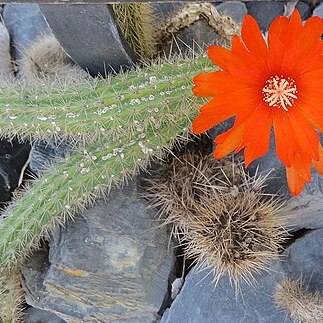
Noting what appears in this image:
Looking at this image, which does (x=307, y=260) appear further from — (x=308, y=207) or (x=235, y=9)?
(x=235, y=9)

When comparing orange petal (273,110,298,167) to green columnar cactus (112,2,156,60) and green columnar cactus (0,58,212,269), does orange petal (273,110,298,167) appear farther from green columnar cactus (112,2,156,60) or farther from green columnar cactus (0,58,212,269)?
green columnar cactus (112,2,156,60)

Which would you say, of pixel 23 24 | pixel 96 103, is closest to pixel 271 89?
pixel 96 103

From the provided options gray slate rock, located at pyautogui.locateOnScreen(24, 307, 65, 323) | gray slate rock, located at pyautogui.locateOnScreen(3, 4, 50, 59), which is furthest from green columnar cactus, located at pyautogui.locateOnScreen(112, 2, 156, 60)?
gray slate rock, located at pyautogui.locateOnScreen(24, 307, 65, 323)

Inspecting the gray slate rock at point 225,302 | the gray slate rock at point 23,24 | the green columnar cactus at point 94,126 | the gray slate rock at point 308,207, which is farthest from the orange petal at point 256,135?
the gray slate rock at point 23,24

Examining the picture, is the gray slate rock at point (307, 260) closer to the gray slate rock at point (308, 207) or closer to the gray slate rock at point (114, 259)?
the gray slate rock at point (308, 207)

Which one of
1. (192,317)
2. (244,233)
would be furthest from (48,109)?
(192,317)

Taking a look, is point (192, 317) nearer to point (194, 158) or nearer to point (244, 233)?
point (244, 233)

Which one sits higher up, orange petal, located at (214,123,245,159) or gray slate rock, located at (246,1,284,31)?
orange petal, located at (214,123,245,159)

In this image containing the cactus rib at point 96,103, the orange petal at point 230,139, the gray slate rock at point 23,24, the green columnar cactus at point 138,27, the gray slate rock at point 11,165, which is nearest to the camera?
the orange petal at point 230,139
